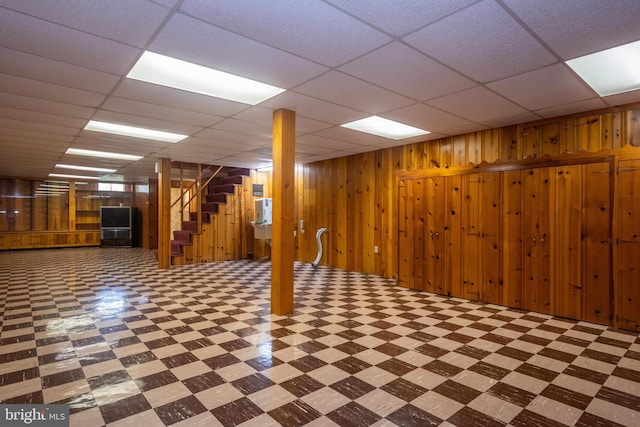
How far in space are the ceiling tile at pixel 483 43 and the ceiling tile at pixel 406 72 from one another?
0.11 m

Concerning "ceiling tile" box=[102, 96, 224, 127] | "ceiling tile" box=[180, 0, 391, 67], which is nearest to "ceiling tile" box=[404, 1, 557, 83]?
"ceiling tile" box=[180, 0, 391, 67]

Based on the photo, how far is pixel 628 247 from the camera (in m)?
3.65

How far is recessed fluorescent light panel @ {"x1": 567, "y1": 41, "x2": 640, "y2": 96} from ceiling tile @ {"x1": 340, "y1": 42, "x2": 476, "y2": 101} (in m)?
0.97

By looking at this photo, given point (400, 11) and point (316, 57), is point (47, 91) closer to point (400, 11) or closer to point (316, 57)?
point (316, 57)

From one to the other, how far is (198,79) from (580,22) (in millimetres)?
3186

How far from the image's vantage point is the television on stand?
42.2 ft

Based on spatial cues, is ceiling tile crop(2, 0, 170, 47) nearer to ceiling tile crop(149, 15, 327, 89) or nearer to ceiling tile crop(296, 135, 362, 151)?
ceiling tile crop(149, 15, 327, 89)

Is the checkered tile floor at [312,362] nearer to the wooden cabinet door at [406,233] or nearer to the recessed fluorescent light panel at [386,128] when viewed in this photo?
the wooden cabinet door at [406,233]

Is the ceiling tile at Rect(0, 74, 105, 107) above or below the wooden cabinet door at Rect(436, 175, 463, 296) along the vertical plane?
above

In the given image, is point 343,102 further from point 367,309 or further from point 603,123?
point 603,123

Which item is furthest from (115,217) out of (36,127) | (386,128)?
(386,128)

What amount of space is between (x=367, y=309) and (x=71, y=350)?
3164 millimetres

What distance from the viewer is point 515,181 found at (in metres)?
4.51

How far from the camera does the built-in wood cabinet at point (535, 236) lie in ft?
12.1
